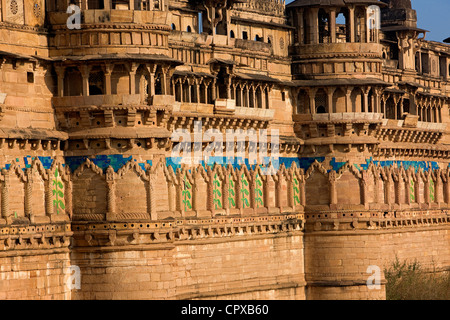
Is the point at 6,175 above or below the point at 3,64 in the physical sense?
below

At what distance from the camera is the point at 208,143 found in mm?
51750

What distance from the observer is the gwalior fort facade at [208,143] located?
45.2 m

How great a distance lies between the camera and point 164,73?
152ft

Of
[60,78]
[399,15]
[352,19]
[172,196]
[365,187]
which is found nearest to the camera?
[60,78]

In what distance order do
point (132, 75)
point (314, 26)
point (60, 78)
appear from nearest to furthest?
point (132, 75), point (60, 78), point (314, 26)

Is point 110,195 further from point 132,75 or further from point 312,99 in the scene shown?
point 312,99

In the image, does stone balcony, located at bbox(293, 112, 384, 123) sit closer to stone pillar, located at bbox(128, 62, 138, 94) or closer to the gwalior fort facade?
the gwalior fort facade

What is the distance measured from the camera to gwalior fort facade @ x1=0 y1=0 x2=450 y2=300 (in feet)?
148

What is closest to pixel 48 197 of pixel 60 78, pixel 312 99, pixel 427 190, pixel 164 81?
pixel 60 78

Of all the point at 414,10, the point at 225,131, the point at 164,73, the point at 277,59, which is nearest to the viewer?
the point at 164,73

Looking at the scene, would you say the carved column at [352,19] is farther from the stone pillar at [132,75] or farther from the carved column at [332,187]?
the stone pillar at [132,75]
